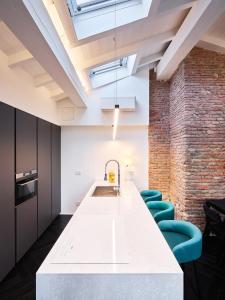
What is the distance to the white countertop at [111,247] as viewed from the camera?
134 cm

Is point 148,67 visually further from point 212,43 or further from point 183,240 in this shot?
point 183,240

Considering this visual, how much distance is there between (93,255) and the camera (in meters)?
1.51

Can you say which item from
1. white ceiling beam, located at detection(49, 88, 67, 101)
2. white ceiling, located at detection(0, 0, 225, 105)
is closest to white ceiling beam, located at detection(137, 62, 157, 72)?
white ceiling, located at detection(0, 0, 225, 105)

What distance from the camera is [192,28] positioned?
117 inches

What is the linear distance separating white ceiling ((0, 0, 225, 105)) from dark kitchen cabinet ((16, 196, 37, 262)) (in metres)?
2.06

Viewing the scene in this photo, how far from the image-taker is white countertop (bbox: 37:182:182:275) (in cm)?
134

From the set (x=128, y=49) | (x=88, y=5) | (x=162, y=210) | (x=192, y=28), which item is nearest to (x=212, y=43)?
(x=192, y=28)

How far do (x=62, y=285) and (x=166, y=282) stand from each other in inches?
24.4

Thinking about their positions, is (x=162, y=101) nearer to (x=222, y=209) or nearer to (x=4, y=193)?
(x=222, y=209)

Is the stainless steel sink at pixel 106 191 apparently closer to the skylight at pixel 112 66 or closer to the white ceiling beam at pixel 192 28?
the skylight at pixel 112 66

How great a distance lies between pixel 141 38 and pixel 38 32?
2054mm

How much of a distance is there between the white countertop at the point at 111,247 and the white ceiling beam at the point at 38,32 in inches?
70.9

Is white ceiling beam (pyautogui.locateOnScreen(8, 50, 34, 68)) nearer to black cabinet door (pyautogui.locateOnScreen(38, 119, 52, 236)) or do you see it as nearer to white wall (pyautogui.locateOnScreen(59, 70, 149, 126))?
black cabinet door (pyautogui.locateOnScreen(38, 119, 52, 236))

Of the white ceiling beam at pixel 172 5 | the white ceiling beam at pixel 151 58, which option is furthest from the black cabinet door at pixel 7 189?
the white ceiling beam at pixel 151 58
